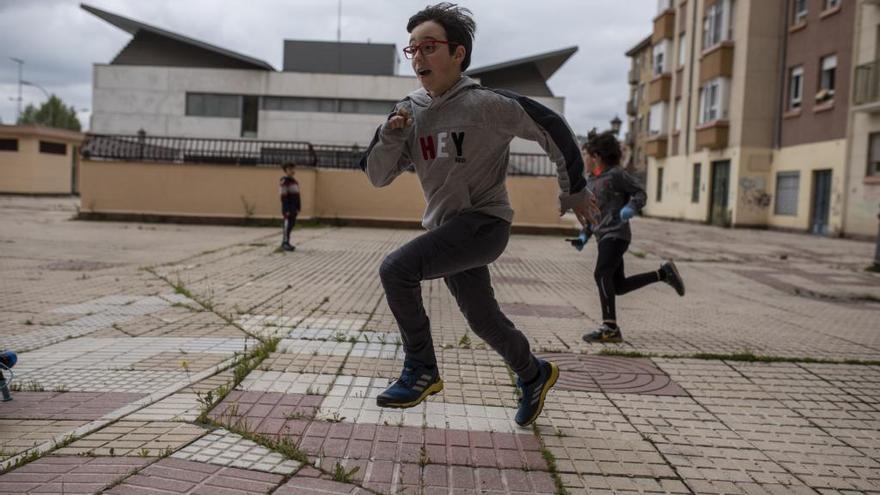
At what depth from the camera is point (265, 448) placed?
298 cm

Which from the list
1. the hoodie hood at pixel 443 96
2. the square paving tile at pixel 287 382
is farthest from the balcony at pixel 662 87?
the hoodie hood at pixel 443 96

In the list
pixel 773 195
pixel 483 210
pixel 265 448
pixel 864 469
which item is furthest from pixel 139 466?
pixel 773 195

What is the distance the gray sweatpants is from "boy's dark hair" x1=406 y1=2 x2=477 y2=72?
2.59 feet

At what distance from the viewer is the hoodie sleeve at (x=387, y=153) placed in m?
3.23

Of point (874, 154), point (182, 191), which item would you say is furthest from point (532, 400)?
point (874, 154)

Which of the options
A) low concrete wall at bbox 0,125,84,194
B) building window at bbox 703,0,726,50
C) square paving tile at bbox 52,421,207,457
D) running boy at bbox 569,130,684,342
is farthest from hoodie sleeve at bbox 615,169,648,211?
low concrete wall at bbox 0,125,84,194

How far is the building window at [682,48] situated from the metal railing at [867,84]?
14786 millimetres

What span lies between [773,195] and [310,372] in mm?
29122

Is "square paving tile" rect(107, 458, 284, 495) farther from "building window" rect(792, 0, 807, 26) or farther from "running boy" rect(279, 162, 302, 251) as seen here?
"building window" rect(792, 0, 807, 26)

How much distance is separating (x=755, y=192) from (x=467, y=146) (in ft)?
96.9

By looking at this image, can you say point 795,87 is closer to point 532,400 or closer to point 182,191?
point 182,191

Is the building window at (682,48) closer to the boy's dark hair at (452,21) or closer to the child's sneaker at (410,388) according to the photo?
the boy's dark hair at (452,21)

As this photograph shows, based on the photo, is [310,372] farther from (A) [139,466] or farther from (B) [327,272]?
(B) [327,272]

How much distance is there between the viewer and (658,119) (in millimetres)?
40844
